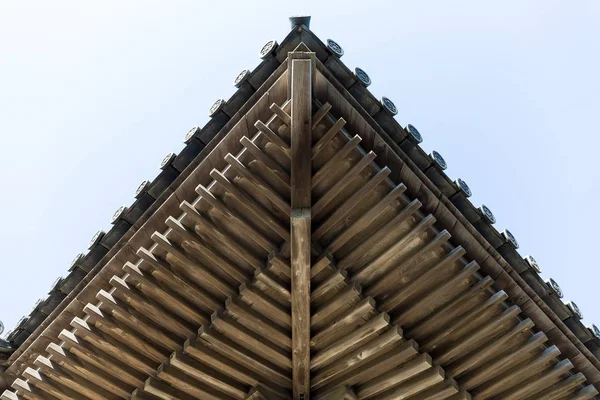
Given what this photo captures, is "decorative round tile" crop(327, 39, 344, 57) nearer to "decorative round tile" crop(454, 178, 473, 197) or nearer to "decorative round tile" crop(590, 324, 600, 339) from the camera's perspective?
"decorative round tile" crop(454, 178, 473, 197)

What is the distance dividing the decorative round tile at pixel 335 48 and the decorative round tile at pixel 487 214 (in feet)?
6.75

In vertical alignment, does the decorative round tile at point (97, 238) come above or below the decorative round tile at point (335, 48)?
below

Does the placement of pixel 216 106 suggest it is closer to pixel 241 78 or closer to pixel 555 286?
pixel 241 78

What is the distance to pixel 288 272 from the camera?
531cm

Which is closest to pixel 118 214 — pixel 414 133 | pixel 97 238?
pixel 97 238

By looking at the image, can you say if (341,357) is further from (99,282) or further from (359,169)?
(99,282)

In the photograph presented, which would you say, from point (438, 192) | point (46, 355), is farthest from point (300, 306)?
point (46, 355)

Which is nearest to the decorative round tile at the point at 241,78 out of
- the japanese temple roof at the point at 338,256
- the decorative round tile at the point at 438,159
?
the japanese temple roof at the point at 338,256

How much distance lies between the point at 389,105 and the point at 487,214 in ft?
4.84

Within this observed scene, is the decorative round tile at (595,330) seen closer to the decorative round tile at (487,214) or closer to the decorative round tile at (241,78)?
the decorative round tile at (487,214)

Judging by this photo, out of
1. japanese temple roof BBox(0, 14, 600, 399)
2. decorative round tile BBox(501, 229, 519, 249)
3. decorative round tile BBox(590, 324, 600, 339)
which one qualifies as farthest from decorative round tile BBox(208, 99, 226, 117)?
decorative round tile BBox(590, 324, 600, 339)

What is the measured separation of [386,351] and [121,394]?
8.51ft

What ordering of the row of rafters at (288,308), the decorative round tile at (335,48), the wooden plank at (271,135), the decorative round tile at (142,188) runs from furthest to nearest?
the decorative round tile at (142,188) → the decorative round tile at (335,48) → the row of rafters at (288,308) → the wooden plank at (271,135)

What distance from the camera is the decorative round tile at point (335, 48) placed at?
5.36 m
